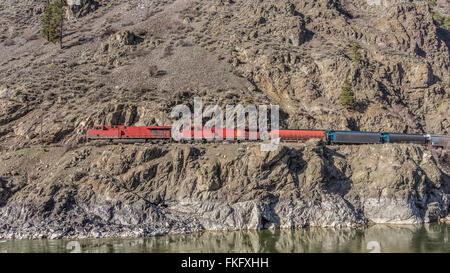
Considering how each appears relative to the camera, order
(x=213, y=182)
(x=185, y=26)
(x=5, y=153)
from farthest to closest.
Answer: (x=185, y=26) → (x=5, y=153) → (x=213, y=182)

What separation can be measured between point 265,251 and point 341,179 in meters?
17.1

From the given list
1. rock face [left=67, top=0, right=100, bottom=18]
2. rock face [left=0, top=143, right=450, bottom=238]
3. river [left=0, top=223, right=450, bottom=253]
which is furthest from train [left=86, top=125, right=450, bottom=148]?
rock face [left=67, top=0, right=100, bottom=18]

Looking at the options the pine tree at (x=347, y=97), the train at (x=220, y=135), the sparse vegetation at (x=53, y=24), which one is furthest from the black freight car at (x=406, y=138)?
the sparse vegetation at (x=53, y=24)

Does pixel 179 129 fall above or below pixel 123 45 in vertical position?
below

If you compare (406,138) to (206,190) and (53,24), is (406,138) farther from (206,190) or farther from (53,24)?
(53,24)

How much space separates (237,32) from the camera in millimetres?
72688

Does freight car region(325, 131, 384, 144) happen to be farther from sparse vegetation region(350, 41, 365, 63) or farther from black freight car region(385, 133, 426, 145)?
sparse vegetation region(350, 41, 365, 63)

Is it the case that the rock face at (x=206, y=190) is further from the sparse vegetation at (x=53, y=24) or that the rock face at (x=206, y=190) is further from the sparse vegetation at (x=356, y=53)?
the sparse vegetation at (x=53, y=24)

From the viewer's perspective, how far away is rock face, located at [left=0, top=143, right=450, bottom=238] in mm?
36219

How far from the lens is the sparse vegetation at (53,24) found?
7525 cm

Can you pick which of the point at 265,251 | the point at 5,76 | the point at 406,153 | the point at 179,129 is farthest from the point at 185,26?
the point at 265,251

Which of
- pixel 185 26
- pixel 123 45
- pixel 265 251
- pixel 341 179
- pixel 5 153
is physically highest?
pixel 185 26

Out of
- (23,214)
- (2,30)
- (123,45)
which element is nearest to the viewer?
(23,214)

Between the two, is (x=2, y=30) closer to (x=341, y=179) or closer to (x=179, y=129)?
(x=179, y=129)
